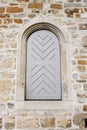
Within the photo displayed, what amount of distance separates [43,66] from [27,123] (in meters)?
1.20

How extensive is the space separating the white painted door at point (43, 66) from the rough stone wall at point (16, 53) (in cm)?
32

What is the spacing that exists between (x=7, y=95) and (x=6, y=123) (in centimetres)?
51

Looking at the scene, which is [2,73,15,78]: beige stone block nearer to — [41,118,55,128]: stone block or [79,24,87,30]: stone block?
[41,118,55,128]: stone block

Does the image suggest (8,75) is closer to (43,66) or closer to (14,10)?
(43,66)

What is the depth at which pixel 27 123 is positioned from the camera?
443cm

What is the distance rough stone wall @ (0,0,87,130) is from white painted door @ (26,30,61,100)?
32cm

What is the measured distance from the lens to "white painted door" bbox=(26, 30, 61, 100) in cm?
483

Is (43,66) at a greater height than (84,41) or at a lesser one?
lesser

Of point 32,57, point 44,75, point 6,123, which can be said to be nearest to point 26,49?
point 32,57

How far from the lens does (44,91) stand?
15.9 feet

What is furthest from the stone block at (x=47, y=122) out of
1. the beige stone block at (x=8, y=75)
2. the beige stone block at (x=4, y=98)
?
the beige stone block at (x=8, y=75)

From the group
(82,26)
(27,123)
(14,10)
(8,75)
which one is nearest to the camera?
(27,123)

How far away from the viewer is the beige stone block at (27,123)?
14.5 feet

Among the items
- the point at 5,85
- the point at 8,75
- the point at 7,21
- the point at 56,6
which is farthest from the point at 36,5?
the point at 5,85
